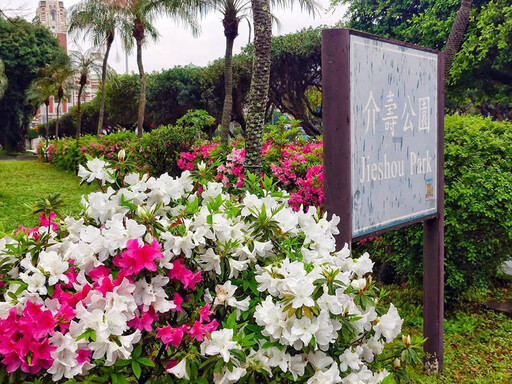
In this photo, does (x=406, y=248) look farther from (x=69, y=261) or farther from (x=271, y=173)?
(x=69, y=261)

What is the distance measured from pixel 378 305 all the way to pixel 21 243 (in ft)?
4.29

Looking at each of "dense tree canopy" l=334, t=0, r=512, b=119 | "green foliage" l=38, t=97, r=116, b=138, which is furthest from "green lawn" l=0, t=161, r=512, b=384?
"green foliage" l=38, t=97, r=116, b=138

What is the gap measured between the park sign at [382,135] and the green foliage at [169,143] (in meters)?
11.3

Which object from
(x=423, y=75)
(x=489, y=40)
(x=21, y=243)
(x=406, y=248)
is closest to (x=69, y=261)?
(x=21, y=243)

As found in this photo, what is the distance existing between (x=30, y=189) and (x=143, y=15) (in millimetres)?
8090

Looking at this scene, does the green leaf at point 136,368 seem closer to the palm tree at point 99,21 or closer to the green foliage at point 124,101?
the palm tree at point 99,21

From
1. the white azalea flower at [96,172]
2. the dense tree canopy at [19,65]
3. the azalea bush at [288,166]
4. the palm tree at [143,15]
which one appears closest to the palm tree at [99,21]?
the palm tree at [143,15]

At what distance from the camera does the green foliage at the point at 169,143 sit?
14.6m

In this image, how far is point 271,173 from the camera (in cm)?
725

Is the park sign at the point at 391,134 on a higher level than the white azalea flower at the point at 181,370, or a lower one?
higher

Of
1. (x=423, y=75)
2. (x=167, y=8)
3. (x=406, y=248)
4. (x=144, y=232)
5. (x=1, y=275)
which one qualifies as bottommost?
(x=406, y=248)

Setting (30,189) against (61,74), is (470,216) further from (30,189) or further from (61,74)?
(61,74)

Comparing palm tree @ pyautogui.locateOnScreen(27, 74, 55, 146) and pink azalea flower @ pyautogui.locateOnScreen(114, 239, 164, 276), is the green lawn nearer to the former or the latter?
pink azalea flower @ pyautogui.locateOnScreen(114, 239, 164, 276)

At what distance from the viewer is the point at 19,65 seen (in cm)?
3391
